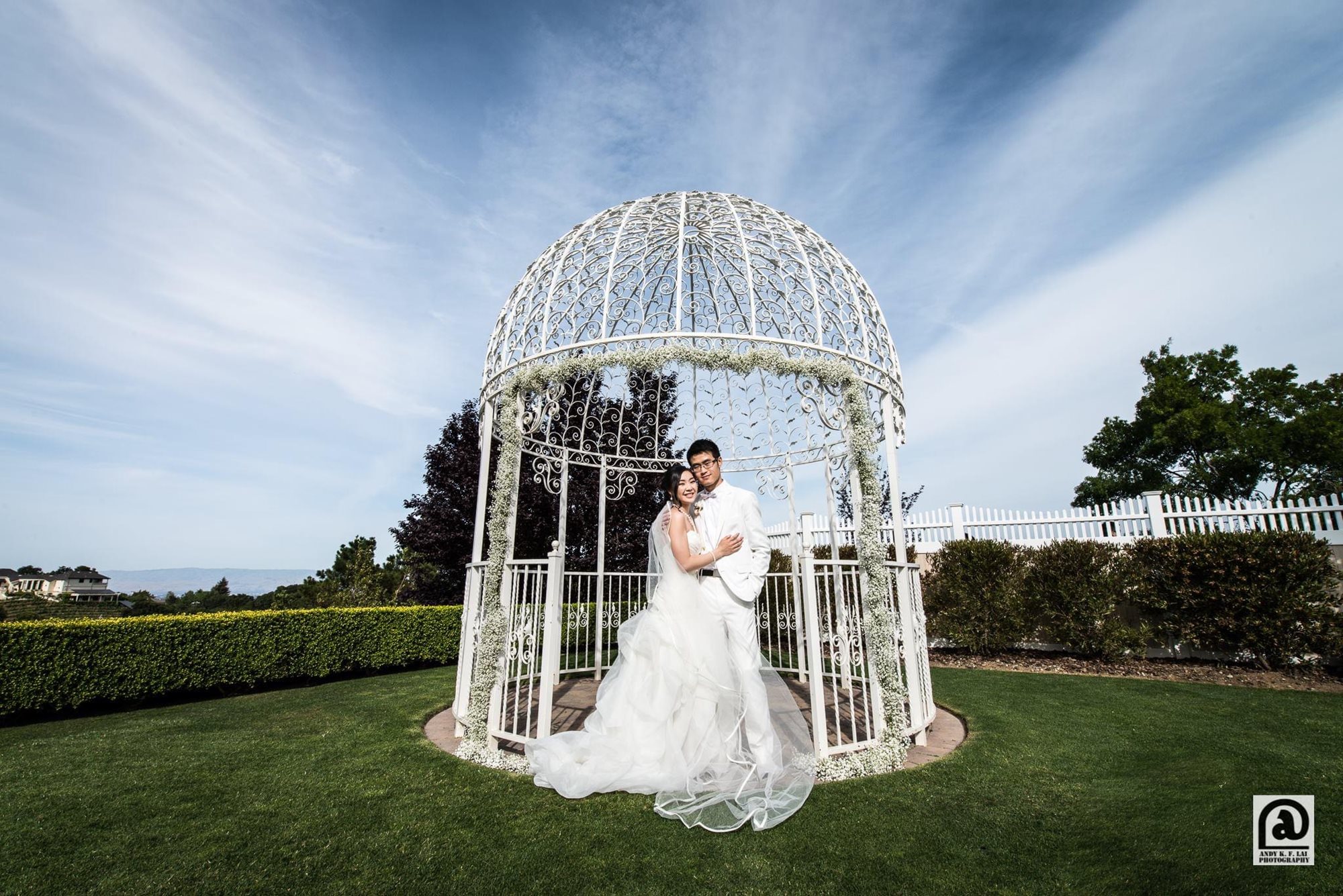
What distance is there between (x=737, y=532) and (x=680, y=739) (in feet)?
4.60

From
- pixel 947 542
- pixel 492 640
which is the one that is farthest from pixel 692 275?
pixel 947 542

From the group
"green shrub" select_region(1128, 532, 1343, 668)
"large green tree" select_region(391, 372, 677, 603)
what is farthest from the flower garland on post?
"green shrub" select_region(1128, 532, 1343, 668)

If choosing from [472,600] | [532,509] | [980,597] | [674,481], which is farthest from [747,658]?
[532,509]

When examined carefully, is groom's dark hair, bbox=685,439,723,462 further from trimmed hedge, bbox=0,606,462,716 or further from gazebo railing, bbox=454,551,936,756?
trimmed hedge, bbox=0,606,462,716

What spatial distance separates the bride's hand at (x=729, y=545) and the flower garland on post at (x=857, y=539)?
968 millimetres

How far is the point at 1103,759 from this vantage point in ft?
13.4

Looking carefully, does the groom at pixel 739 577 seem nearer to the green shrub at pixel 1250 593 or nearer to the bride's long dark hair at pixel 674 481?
the bride's long dark hair at pixel 674 481

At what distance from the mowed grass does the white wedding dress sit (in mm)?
125

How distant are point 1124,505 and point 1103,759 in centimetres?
742

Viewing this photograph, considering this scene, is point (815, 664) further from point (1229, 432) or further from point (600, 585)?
point (1229, 432)

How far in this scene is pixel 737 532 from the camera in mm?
4016

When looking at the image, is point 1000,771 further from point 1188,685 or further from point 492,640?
point 1188,685

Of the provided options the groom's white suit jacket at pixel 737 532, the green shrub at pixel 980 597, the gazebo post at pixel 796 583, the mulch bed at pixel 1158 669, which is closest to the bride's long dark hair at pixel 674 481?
the groom's white suit jacket at pixel 737 532

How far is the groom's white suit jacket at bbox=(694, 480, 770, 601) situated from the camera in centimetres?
387
